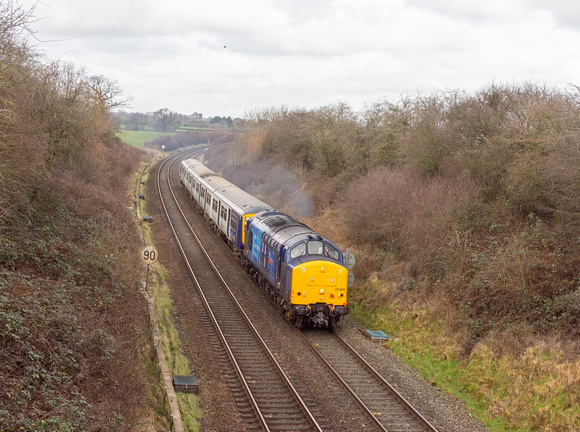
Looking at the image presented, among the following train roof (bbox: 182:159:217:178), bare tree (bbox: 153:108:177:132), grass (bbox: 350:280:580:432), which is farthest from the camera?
bare tree (bbox: 153:108:177:132)

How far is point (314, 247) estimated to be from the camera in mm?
17266

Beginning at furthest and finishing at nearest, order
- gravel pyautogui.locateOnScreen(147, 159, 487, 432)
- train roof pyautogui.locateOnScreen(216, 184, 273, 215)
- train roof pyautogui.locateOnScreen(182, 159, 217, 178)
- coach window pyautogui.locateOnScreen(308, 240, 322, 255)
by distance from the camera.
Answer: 1. train roof pyautogui.locateOnScreen(182, 159, 217, 178)
2. train roof pyautogui.locateOnScreen(216, 184, 273, 215)
3. coach window pyautogui.locateOnScreen(308, 240, 322, 255)
4. gravel pyautogui.locateOnScreen(147, 159, 487, 432)

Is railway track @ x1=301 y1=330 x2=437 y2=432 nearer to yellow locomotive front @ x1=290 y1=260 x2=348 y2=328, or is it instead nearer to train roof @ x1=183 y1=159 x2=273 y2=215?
yellow locomotive front @ x1=290 y1=260 x2=348 y2=328

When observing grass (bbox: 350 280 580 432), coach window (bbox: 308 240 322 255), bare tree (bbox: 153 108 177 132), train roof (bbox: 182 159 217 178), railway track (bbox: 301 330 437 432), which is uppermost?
bare tree (bbox: 153 108 177 132)

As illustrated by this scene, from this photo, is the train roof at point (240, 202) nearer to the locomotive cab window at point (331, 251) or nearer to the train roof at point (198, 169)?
the locomotive cab window at point (331, 251)

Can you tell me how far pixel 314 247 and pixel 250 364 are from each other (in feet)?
14.9

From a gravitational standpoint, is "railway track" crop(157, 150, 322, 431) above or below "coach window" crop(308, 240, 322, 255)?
below

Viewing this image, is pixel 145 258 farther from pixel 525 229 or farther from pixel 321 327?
pixel 525 229

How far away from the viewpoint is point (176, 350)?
1467 centimetres

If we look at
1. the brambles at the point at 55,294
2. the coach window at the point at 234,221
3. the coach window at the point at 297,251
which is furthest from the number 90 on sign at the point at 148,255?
the coach window at the point at 234,221

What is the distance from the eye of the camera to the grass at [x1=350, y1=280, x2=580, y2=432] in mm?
11039

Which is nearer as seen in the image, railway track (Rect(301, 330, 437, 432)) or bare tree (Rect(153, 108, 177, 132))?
railway track (Rect(301, 330, 437, 432))

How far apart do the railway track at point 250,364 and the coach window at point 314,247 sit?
3029 mm

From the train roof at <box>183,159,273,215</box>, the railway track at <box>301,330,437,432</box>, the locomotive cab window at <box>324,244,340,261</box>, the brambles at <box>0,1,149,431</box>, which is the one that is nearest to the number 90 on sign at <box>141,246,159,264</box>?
the brambles at <box>0,1,149,431</box>
